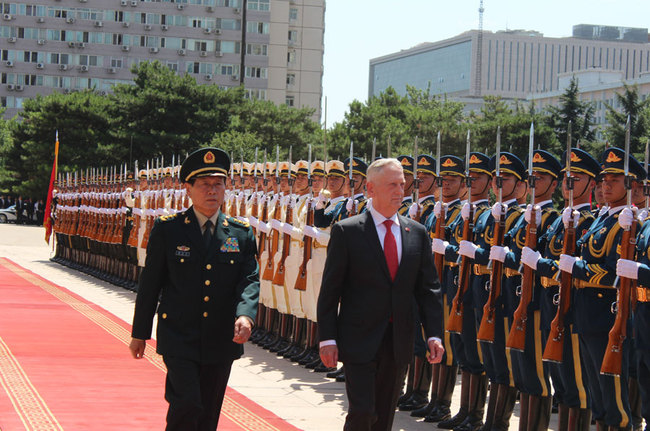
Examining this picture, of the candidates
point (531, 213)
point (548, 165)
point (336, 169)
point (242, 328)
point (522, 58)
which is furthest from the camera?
point (522, 58)

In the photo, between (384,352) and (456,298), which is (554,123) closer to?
(456,298)

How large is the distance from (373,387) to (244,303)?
0.80m

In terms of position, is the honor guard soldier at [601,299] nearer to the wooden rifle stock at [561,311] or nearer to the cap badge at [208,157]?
the wooden rifle stock at [561,311]

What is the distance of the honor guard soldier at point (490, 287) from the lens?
727 cm

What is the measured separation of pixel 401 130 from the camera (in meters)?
40.1

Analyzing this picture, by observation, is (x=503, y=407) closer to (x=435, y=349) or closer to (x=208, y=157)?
(x=435, y=349)

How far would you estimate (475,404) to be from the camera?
7.66m

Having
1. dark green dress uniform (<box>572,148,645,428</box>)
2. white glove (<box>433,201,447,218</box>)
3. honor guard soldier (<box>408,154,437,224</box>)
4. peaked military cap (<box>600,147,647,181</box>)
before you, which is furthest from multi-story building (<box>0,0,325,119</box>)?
dark green dress uniform (<box>572,148,645,428</box>)

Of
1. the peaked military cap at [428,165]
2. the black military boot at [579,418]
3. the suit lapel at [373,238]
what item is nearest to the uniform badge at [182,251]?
the suit lapel at [373,238]

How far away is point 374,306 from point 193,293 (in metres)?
0.96

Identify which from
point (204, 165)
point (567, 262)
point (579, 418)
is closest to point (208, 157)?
point (204, 165)

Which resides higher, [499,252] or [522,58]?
[522,58]

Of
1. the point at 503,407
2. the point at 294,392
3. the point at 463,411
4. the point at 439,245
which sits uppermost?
the point at 439,245

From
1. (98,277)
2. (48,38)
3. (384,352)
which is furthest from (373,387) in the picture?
(48,38)
